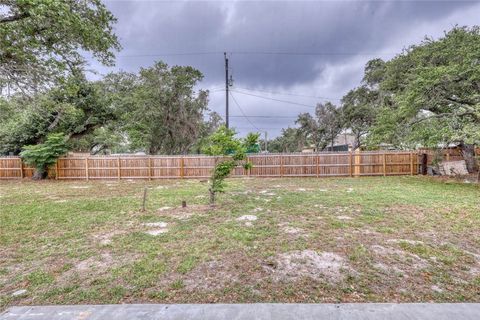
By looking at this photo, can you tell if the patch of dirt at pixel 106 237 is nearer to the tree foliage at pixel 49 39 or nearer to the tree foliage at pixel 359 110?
the tree foliage at pixel 49 39

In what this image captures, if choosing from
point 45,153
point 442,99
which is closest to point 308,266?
point 442,99

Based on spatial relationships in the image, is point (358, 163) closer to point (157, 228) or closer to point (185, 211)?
A: point (185, 211)

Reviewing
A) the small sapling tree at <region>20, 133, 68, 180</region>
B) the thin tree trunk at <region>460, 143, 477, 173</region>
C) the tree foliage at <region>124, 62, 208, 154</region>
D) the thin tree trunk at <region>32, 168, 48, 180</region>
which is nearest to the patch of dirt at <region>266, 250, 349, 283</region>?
the thin tree trunk at <region>460, 143, 477, 173</region>

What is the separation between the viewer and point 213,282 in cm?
251

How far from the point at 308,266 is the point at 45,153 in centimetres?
1400

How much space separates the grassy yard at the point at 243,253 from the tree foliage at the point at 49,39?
2960 millimetres

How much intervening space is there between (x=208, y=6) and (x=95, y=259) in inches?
342

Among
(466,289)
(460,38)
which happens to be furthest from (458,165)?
(466,289)

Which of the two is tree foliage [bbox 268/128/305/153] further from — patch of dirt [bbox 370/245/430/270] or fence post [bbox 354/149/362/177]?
patch of dirt [bbox 370/245/430/270]

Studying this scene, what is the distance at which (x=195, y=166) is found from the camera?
506 inches

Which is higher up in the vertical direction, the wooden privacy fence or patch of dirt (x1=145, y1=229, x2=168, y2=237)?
the wooden privacy fence

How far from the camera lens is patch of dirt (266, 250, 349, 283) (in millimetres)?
2611

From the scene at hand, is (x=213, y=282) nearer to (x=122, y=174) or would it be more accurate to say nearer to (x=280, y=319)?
(x=280, y=319)

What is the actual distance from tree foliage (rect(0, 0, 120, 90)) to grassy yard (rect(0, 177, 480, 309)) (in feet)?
9.71
